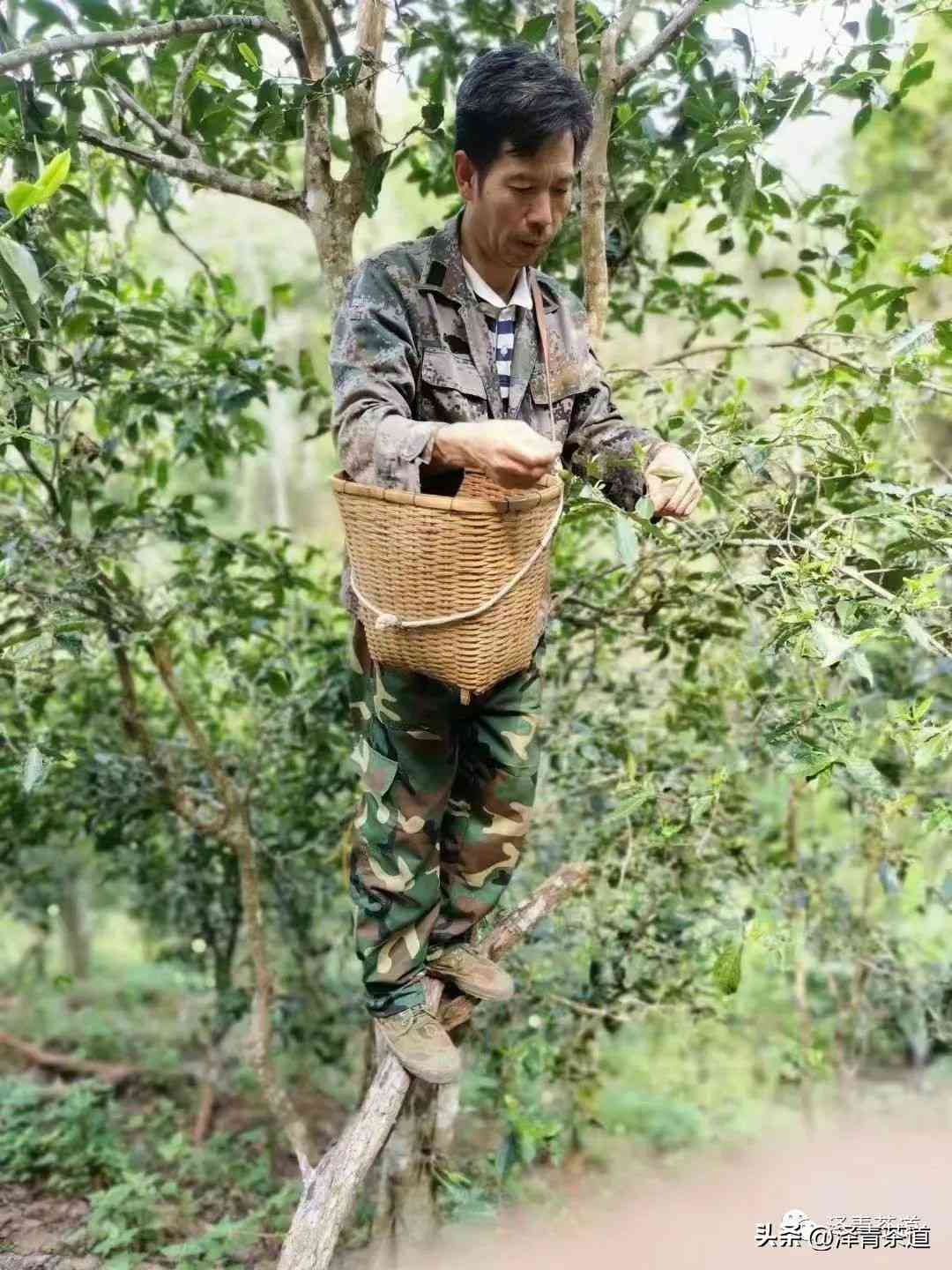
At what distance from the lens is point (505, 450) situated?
1.38m

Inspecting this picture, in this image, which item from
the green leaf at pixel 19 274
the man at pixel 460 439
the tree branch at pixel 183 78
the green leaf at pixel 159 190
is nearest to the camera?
the green leaf at pixel 19 274

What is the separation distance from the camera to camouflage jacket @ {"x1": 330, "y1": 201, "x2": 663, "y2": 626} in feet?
4.99

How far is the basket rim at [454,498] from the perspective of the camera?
143cm

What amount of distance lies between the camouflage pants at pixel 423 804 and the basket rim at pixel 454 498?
15.4 inches

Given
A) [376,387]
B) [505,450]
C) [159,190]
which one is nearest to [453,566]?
[505,450]

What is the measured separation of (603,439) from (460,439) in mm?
499

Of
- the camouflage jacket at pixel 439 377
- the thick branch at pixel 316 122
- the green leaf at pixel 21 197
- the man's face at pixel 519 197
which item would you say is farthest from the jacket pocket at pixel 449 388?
the green leaf at pixel 21 197

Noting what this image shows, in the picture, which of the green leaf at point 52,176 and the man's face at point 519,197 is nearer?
the green leaf at point 52,176

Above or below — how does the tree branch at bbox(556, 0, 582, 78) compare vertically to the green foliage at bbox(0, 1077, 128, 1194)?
above

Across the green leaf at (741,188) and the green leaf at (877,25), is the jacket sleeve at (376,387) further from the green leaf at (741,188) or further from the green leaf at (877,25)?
the green leaf at (877,25)

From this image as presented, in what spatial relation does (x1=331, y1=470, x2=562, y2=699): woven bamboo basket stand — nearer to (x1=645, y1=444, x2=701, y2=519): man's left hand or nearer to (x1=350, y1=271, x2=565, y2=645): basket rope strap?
(x1=350, y1=271, x2=565, y2=645): basket rope strap

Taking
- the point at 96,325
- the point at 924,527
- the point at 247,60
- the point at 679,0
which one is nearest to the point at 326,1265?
the point at 924,527

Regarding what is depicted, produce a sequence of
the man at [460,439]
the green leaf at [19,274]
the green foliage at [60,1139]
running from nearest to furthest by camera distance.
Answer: the green leaf at [19,274], the man at [460,439], the green foliage at [60,1139]

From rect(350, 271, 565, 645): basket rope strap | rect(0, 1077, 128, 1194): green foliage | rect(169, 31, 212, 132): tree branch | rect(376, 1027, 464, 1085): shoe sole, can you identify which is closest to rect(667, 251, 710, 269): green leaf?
rect(169, 31, 212, 132): tree branch
